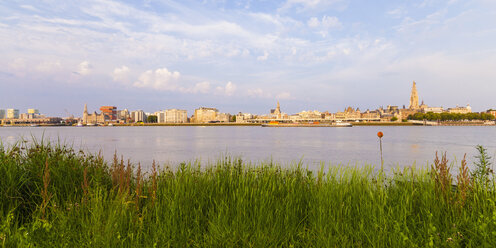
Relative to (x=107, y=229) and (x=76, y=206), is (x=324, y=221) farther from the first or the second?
(x=76, y=206)

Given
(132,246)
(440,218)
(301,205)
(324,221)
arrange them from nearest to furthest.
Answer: (132,246) → (324,221) → (440,218) → (301,205)

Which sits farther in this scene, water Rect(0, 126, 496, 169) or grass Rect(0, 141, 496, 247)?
water Rect(0, 126, 496, 169)

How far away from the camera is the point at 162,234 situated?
16.7ft

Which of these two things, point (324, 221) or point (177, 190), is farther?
point (177, 190)

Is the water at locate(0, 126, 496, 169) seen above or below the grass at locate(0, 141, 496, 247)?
below

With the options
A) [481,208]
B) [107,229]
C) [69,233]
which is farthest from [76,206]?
[481,208]

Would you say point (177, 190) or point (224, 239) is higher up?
point (177, 190)

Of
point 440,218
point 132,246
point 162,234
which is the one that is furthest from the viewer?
point 440,218

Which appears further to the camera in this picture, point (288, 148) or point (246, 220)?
point (288, 148)

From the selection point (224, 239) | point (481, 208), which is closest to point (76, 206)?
point (224, 239)

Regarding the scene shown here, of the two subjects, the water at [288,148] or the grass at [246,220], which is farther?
the water at [288,148]

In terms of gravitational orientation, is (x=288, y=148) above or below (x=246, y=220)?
below

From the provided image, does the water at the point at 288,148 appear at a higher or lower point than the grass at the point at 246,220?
lower

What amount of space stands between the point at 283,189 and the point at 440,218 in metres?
3.20
